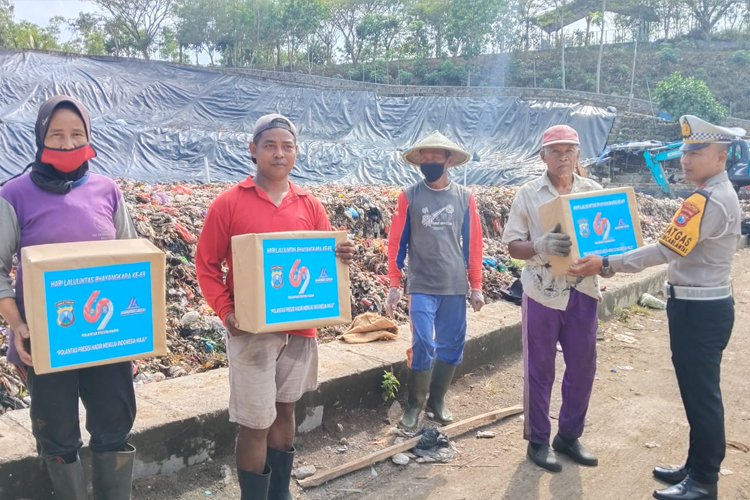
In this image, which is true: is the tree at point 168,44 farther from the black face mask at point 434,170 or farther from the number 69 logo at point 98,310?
the number 69 logo at point 98,310

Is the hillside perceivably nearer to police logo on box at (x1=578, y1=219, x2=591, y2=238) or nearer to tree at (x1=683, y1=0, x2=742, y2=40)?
tree at (x1=683, y1=0, x2=742, y2=40)

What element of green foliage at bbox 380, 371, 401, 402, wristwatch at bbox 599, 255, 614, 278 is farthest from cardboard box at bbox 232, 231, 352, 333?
green foliage at bbox 380, 371, 401, 402

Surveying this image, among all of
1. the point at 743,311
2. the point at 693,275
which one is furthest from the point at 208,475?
the point at 743,311

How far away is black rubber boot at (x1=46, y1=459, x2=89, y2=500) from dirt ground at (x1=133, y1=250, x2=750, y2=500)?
55 centimetres

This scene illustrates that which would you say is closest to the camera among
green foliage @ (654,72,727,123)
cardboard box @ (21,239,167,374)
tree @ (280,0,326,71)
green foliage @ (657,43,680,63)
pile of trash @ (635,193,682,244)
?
cardboard box @ (21,239,167,374)

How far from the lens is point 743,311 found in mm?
7465

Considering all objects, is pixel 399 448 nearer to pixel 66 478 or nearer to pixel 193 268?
pixel 66 478

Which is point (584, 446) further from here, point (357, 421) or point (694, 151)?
point (694, 151)

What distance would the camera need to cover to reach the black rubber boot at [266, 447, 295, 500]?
8.88 ft

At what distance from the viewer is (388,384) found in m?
4.09

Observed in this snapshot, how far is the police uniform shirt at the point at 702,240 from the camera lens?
9.07 feet

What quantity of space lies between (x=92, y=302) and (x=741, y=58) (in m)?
46.1

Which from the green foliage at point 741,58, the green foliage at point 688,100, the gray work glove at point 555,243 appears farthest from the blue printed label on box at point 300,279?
the green foliage at point 741,58

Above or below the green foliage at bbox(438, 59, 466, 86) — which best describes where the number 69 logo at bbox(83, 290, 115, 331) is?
below
